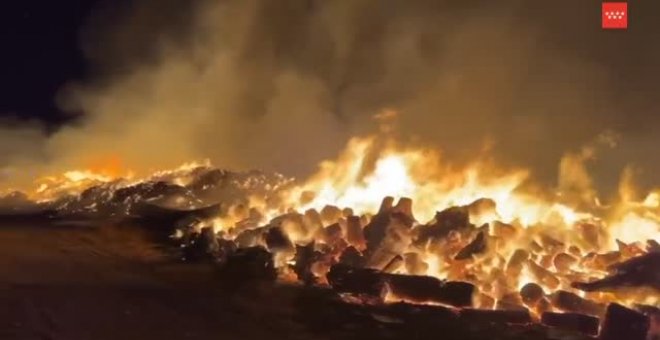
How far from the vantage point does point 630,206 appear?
16297 millimetres

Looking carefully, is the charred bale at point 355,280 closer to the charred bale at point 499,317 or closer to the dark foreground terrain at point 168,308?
the dark foreground terrain at point 168,308

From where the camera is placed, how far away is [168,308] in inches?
419

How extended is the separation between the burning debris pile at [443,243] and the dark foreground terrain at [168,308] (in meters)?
0.81

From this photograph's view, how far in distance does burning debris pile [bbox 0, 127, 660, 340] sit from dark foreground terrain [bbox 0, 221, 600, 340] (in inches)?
32.0

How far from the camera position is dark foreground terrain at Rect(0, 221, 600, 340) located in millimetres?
9453

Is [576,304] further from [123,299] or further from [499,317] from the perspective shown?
[123,299]

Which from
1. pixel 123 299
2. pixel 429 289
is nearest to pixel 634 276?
pixel 429 289

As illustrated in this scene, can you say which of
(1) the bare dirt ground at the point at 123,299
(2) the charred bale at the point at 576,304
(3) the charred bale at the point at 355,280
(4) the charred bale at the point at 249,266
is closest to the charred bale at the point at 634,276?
(2) the charred bale at the point at 576,304

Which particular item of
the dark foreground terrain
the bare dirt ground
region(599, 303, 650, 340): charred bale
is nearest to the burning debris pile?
region(599, 303, 650, 340): charred bale

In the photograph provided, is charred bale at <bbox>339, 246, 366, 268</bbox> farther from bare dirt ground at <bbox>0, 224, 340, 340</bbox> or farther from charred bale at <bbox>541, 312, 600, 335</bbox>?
charred bale at <bbox>541, 312, 600, 335</bbox>

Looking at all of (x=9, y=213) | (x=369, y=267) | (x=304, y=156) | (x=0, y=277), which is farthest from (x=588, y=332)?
(x=9, y=213)

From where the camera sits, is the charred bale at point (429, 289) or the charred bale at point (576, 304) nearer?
the charred bale at point (576, 304)

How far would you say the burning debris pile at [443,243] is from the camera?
38.7 feet

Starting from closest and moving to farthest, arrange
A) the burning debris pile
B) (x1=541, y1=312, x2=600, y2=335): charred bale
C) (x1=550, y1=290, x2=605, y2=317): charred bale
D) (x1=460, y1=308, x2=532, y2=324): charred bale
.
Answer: (x1=541, y1=312, x2=600, y2=335): charred bale, (x1=460, y1=308, x2=532, y2=324): charred bale, (x1=550, y1=290, x2=605, y2=317): charred bale, the burning debris pile
